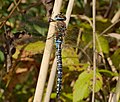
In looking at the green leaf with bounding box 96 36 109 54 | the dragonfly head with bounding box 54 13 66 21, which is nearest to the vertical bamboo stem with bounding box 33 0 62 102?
the dragonfly head with bounding box 54 13 66 21

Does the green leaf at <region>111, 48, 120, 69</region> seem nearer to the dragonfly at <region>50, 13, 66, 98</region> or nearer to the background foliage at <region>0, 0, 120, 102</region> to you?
the background foliage at <region>0, 0, 120, 102</region>

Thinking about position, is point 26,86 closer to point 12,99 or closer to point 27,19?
point 12,99

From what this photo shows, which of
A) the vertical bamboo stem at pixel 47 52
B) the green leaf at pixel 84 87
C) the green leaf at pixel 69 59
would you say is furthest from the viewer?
the green leaf at pixel 69 59

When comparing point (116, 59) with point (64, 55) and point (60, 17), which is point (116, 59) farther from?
point (60, 17)

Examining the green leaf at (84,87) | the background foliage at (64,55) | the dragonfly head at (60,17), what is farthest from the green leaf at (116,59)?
the dragonfly head at (60,17)

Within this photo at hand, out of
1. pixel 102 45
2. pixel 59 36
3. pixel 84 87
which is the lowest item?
pixel 84 87

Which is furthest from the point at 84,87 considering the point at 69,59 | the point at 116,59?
the point at 116,59

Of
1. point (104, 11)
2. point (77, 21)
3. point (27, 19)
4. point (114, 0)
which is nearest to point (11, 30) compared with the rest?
point (27, 19)

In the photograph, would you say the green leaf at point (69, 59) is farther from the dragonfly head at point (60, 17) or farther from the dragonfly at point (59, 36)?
the dragonfly head at point (60, 17)
